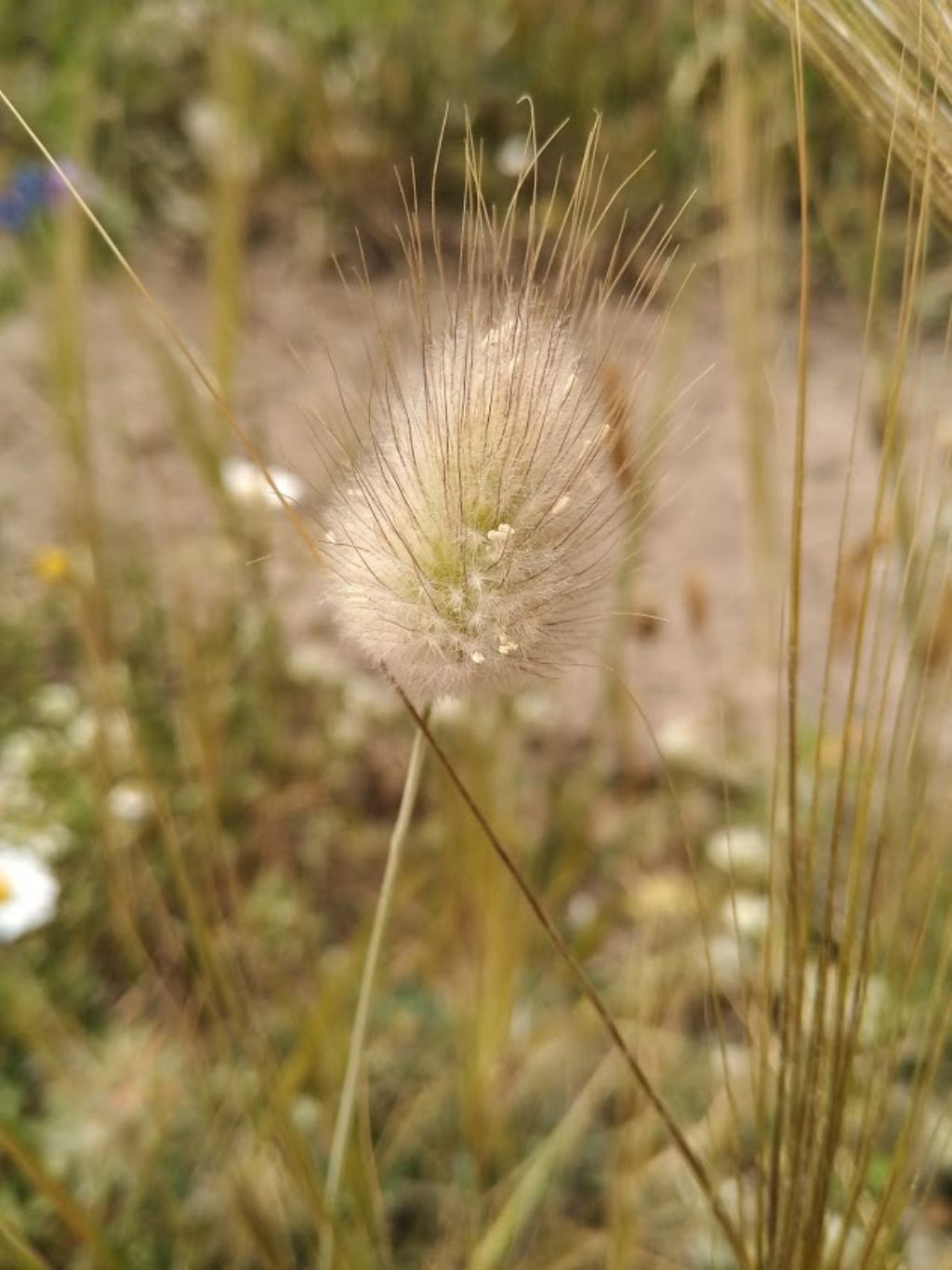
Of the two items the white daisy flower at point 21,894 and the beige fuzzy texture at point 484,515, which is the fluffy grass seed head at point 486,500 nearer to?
the beige fuzzy texture at point 484,515

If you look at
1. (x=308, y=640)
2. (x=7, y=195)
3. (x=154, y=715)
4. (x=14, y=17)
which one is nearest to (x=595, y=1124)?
(x=154, y=715)

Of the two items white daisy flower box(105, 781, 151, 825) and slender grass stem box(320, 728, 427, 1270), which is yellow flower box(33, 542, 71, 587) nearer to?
white daisy flower box(105, 781, 151, 825)

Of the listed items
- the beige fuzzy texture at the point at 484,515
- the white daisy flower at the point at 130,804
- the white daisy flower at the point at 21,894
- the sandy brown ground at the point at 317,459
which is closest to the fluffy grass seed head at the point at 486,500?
the beige fuzzy texture at the point at 484,515

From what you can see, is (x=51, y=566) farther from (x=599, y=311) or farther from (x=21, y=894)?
(x=599, y=311)

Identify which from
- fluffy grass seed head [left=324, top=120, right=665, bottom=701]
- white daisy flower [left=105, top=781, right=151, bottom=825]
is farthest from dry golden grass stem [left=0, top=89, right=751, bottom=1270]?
white daisy flower [left=105, top=781, right=151, bottom=825]

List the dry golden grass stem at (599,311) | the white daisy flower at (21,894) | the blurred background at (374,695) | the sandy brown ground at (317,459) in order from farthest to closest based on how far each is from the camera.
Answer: the sandy brown ground at (317,459)
the white daisy flower at (21,894)
the blurred background at (374,695)
the dry golden grass stem at (599,311)

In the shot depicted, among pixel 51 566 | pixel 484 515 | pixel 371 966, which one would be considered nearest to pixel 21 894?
pixel 51 566
